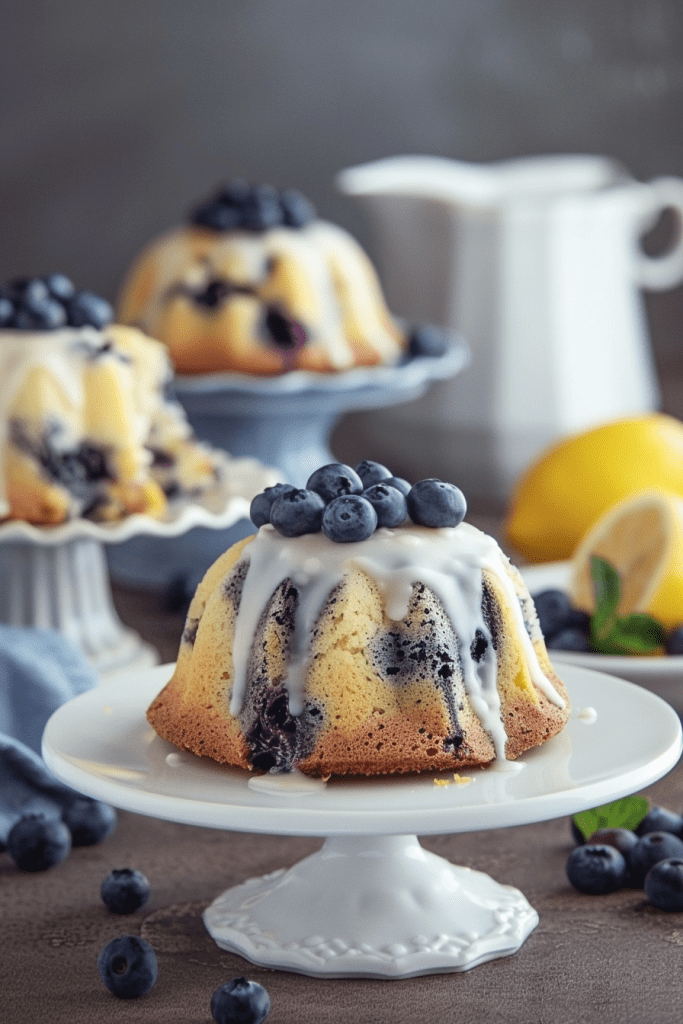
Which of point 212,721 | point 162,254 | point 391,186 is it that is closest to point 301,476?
point 162,254

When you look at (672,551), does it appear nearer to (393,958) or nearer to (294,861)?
(294,861)

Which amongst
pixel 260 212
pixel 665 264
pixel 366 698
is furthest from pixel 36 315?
pixel 665 264

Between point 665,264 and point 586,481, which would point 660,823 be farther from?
point 665,264

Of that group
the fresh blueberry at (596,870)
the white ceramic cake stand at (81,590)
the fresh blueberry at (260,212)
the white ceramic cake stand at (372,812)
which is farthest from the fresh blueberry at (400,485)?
the fresh blueberry at (260,212)

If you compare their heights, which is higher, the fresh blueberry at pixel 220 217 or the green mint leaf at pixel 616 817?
the fresh blueberry at pixel 220 217

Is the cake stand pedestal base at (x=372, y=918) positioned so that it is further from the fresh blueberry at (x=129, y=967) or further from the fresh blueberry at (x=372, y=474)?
the fresh blueberry at (x=372, y=474)
